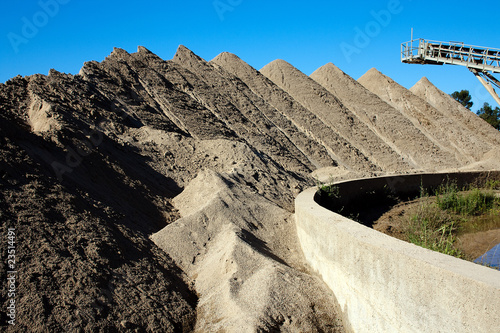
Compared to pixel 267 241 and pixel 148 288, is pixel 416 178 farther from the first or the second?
pixel 148 288

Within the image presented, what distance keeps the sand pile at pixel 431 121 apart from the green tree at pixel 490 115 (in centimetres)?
1762


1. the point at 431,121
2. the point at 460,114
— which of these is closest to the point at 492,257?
the point at 431,121

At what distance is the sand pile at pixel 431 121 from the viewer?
21.1 meters

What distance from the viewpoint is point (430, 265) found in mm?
3236

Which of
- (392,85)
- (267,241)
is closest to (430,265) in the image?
(267,241)

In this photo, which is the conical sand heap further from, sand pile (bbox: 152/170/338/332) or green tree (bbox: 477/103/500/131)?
green tree (bbox: 477/103/500/131)

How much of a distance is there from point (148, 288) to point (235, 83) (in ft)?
53.6

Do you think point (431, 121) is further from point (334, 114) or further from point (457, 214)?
point (457, 214)

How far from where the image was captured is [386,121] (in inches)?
847

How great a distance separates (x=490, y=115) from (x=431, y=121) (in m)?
22.8

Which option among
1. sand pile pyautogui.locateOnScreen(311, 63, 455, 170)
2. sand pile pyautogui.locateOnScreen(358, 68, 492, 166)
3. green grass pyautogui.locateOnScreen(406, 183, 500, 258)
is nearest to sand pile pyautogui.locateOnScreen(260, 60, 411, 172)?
sand pile pyautogui.locateOnScreen(311, 63, 455, 170)

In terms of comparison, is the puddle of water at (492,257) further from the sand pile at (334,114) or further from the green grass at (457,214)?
the sand pile at (334,114)

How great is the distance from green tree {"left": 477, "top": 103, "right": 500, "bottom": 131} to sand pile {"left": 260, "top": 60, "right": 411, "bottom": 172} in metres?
24.2

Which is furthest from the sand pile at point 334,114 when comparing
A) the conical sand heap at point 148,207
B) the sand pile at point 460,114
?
the sand pile at point 460,114
